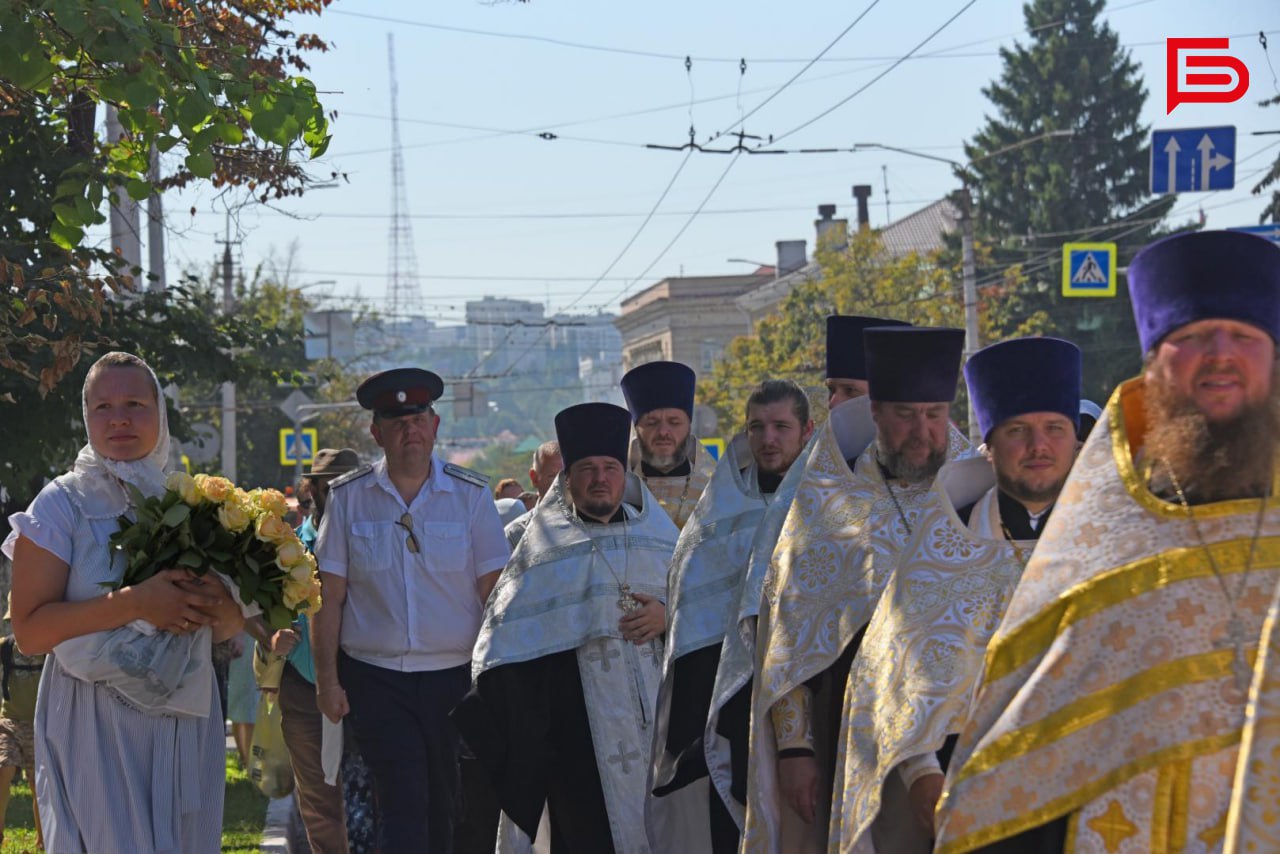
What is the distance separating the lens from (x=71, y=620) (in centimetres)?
621

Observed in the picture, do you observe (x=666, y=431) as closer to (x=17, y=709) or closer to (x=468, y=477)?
(x=468, y=477)

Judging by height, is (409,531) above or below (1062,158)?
below

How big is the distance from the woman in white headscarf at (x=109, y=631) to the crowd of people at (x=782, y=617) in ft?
0.04

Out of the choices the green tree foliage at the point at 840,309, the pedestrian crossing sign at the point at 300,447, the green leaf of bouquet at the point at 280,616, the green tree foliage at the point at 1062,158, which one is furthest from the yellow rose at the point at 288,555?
the green tree foliage at the point at 1062,158

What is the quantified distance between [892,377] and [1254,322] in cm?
232

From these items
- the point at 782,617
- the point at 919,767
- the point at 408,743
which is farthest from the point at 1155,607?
the point at 408,743

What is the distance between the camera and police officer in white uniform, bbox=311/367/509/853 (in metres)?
8.60

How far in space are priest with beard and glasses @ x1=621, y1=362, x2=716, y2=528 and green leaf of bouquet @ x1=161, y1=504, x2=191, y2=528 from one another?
3.51 metres

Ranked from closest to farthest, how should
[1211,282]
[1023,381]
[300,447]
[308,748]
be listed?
[1211,282] < [1023,381] < [308,748] < [300,447]

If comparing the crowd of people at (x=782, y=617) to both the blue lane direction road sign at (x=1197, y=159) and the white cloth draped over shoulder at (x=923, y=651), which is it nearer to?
the white cloth draped over shoulder at (x=923, y=651)

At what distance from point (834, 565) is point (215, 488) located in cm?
191

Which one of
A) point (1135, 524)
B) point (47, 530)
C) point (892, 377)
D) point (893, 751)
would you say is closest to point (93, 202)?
point (47, 530)

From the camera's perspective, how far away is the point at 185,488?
632 cm

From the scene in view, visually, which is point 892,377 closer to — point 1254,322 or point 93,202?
point 1254,322
